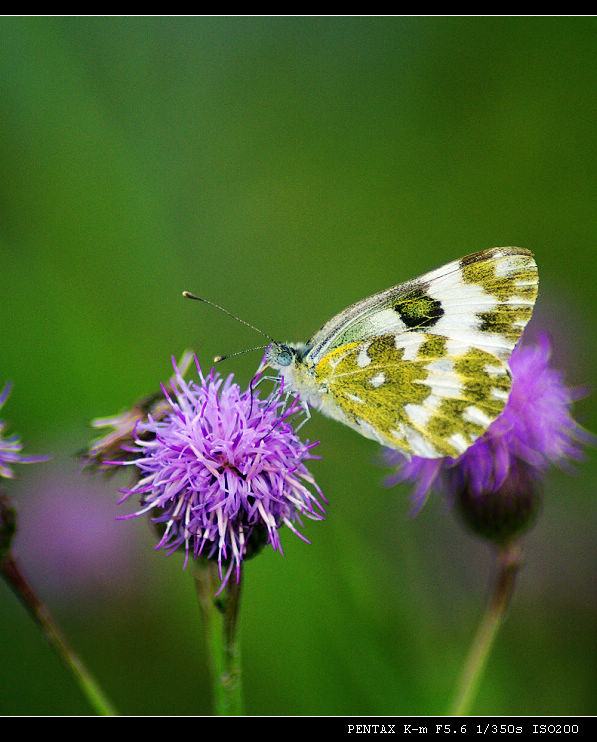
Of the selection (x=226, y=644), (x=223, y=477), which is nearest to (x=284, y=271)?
(x=223, y=477)

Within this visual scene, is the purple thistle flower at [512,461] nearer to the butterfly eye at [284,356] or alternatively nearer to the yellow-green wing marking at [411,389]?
the yellow-green wing marking at [411,389]

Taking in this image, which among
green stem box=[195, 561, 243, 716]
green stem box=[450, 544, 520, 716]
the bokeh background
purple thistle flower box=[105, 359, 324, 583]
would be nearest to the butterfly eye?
purple thistle flower box=[105, 359, 324, 583]

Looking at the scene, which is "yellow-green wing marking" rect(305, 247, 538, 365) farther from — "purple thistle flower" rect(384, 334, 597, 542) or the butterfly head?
"purple thistle flower" rect(384, 334, 597, 542)

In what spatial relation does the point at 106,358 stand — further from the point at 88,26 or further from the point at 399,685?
the point at 88,26

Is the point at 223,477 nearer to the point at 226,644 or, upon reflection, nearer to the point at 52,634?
the point at 226,644

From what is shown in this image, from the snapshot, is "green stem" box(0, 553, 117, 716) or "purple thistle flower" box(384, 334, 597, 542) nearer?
"green stem" box(0, 553, 117, 716)

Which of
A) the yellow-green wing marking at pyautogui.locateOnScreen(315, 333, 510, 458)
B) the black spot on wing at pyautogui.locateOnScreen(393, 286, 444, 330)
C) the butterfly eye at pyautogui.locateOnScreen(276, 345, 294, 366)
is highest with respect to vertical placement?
the black spot on wing at pyautogui.locateOnScreen(393, 286, 444, 330)

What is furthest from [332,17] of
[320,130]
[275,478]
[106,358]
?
[275,478]

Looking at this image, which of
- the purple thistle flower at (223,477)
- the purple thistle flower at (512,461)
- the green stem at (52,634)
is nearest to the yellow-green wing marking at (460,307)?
the purple thistle flower at (223,477)
